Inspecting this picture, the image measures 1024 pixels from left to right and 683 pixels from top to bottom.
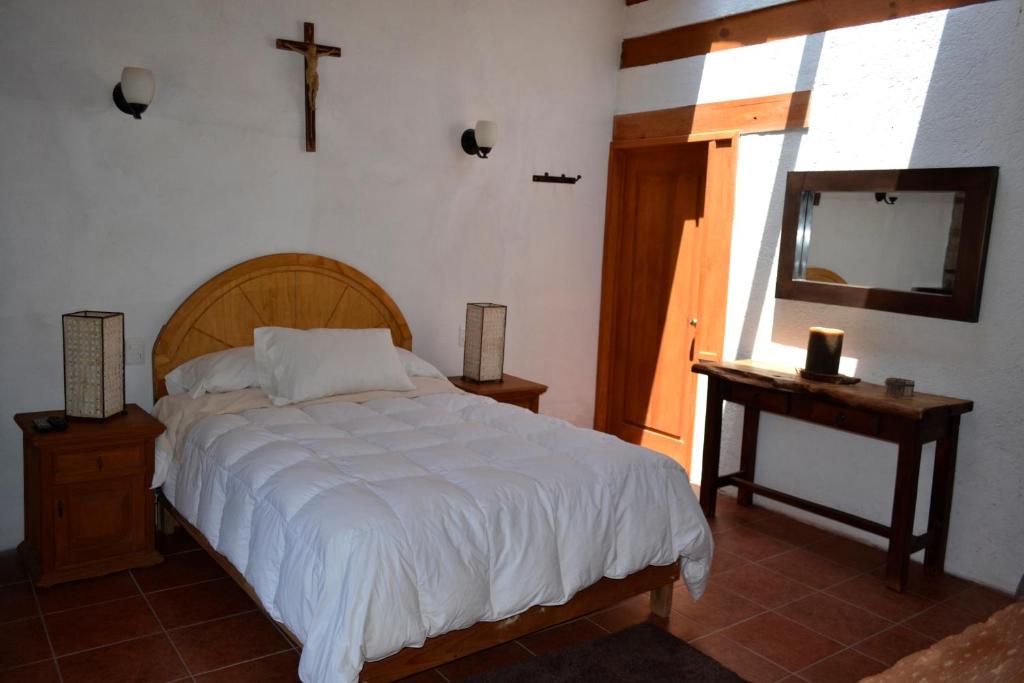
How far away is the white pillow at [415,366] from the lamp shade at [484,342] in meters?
0.26

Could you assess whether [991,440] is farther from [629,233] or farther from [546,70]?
[546,70]

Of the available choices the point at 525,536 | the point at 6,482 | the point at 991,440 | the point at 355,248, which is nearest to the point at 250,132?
the point at 355,248

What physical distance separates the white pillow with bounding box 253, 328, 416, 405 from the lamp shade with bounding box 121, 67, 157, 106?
109 centimetres

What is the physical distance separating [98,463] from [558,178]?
305cm

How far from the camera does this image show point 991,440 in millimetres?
3484

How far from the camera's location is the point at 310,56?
3854 millimetres

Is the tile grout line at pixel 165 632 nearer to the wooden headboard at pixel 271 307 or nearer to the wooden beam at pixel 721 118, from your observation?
the wooden headboard at pixel 271 307

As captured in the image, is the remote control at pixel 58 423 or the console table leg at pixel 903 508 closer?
the remote control at pixel 58 423

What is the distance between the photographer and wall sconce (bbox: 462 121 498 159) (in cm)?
436

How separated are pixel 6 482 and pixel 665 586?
9.12 ft

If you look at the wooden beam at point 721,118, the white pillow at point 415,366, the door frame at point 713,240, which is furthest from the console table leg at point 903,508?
the white pillow at point 415,366

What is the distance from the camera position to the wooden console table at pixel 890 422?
3379 millimetres

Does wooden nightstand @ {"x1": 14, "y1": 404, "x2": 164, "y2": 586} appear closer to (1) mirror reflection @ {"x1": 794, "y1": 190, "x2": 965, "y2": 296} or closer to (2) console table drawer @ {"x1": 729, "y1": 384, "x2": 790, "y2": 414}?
(2) console table drawer @ {"x1": 729, "y1": 384, "x2": 790, "y2": 414}

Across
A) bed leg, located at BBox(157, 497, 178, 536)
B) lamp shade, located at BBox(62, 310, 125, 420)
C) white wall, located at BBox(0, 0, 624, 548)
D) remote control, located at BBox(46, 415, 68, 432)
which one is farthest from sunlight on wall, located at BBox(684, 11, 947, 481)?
remote control, located at BBox(46, 415, 68, 432)
